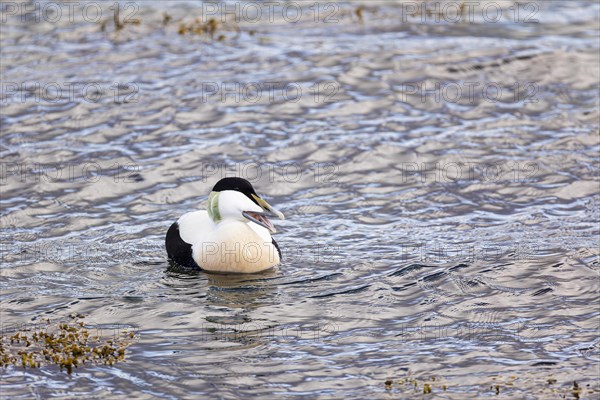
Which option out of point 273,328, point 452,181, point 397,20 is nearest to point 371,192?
point 452,181

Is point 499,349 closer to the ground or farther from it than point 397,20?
closer to the ground

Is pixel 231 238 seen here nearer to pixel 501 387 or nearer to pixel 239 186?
pixel 239 186

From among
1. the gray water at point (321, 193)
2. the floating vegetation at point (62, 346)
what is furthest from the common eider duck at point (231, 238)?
the floating vegetation at point (62, 346)

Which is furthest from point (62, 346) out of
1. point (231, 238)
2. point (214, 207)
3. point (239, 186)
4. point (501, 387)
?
point (501, 387)

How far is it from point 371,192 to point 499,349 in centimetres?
481

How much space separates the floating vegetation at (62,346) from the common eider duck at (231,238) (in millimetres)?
1820

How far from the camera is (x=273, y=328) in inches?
425

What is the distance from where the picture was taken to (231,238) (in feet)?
39.9

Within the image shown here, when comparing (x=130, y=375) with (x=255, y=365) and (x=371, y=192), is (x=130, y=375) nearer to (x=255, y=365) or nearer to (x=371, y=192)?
(x=255, y=365)

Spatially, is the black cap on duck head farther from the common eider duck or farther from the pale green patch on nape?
the pale green patch on nape

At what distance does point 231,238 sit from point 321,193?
2.78m

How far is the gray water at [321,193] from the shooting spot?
10.0m

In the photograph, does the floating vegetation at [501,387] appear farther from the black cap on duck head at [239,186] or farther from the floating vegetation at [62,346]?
the black cap on duck head at [239,186]

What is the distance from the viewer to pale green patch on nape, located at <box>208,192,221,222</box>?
12211mm
